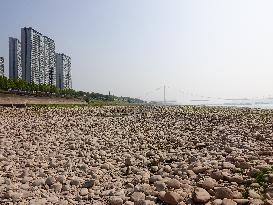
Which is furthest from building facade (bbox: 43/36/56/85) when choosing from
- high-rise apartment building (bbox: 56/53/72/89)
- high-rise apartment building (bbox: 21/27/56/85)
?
high-rise apartment building (bbox: 56/53/72/89)

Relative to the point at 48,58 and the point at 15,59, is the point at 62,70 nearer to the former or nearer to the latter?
the point at 48,58

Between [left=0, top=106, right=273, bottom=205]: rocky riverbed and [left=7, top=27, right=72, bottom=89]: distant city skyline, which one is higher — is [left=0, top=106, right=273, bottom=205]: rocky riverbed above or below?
below

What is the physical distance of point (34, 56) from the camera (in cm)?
14125

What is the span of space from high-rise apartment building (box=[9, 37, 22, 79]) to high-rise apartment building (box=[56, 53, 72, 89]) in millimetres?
22431

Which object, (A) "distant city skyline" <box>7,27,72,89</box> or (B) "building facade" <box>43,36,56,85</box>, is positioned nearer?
(A) "distant city skyline" <box>7,27,72,89</box>

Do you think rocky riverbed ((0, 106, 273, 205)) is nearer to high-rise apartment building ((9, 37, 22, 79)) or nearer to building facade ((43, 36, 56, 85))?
high-rise apartment building ((9, 37, 22, 79))

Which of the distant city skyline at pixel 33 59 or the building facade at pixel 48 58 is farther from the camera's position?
the building facade at pixel 48 58

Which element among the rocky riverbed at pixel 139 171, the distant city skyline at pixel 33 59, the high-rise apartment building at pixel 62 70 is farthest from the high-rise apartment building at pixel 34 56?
the rocky riverbed at pixel 139 171

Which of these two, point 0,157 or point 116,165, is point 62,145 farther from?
point 116,165

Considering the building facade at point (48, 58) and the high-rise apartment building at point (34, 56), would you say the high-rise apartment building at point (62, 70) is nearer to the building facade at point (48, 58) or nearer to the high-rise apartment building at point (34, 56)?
the building facade at point (48, 58)

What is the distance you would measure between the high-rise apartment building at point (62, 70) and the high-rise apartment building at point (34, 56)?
13.9 metres

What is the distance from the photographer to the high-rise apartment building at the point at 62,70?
564 ft

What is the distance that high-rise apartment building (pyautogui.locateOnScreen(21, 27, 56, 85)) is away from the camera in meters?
136

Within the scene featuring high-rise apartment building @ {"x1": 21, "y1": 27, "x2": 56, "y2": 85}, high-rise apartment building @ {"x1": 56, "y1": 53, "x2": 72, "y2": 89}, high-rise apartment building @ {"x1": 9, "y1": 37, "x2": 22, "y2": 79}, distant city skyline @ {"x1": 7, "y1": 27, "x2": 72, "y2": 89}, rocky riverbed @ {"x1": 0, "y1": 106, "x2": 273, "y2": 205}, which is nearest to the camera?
rocky riverbed @ {"x1": 0, "y1": 106, "x2": 273, "y2": 205}
